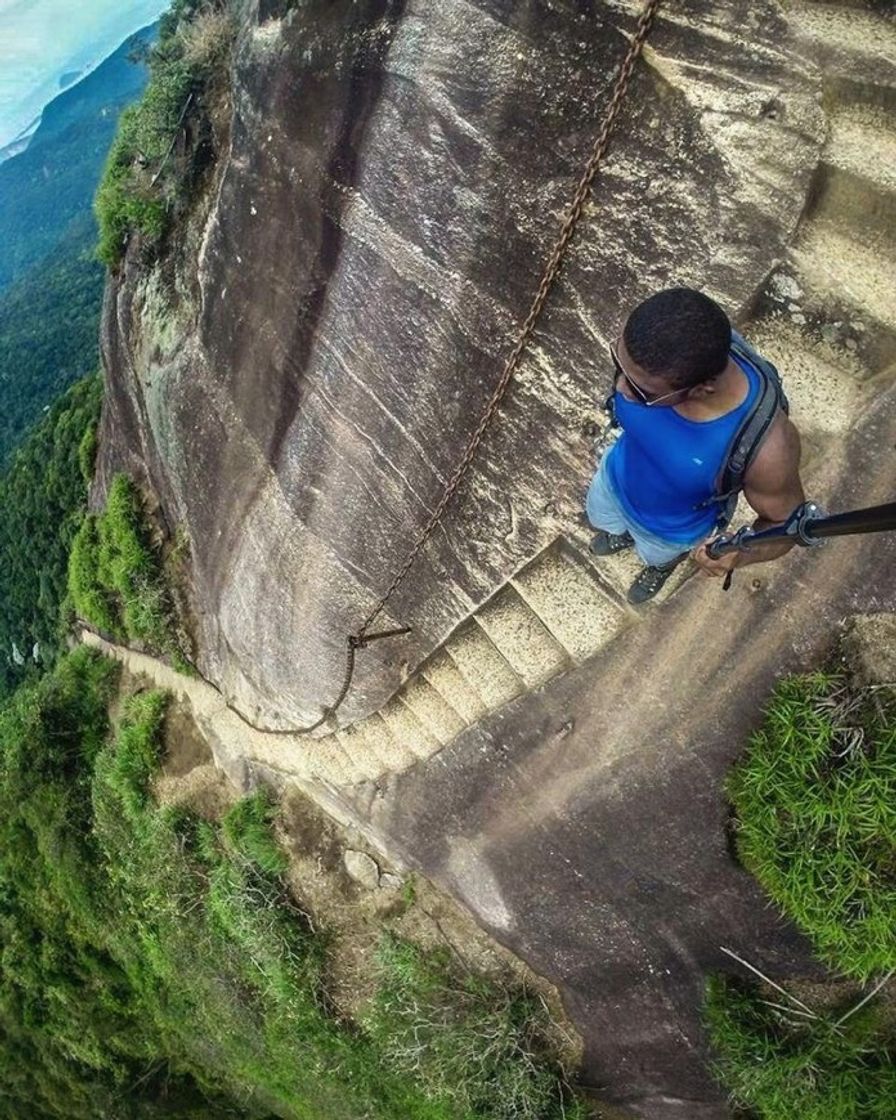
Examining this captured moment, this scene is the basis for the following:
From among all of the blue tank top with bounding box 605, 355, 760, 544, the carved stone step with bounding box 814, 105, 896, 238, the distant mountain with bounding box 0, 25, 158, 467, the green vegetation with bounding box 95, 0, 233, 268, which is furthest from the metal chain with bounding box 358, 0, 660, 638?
the distant mountain with bounding box 0, 25, 158, 467

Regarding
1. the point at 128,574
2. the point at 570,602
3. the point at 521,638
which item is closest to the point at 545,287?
the point at 570,602

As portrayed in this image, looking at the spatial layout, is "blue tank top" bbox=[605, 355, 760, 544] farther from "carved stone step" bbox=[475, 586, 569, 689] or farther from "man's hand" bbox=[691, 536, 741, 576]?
"carved stone step" bbox=[475, 586, 569, 689]

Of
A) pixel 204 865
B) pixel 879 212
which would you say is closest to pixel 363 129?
pixel 879 212

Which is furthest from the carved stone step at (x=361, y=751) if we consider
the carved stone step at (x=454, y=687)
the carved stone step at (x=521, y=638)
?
the carved stone step at (x=521, y=638)

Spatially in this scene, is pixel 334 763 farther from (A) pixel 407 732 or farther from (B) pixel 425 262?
(B) pixel 425 262

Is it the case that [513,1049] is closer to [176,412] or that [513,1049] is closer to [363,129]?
[176,412]

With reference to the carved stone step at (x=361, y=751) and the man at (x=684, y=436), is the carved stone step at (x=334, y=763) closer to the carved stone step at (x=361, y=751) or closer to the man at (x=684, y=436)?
the carved stone step at (x=361, y=751)
